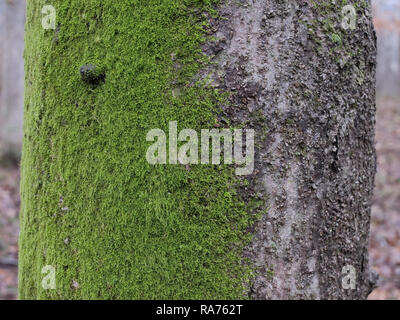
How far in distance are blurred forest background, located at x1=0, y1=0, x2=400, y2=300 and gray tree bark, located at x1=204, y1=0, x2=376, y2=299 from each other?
3.65 feet

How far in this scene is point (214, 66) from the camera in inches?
43.7

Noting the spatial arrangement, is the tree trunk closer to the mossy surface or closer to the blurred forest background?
the mossy surface

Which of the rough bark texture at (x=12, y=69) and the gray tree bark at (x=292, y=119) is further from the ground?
the rough bark texture at (x=12, y=69)

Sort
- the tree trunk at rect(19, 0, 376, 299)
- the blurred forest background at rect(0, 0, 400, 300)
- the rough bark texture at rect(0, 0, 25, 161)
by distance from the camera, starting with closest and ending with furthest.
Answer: the tree trunk at rect(19, 0, 376, 299) < the blurred forest background at rect(0, 0, 400, 300) < the rough bark texture at rect(0, 0, 25, 161)

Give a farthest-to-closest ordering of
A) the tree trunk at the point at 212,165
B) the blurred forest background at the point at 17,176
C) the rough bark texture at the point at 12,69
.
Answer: the rough bark texture at the point at 12,69 → the blurred forest background at the point at 17,176 → the tree trunk at the point at 212,165

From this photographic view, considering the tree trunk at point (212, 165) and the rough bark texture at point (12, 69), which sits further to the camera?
the rough bark texture at point (12, 69)

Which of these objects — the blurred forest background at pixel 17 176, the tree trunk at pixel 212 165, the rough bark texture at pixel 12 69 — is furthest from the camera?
the rough bark texture at pixel 12 69

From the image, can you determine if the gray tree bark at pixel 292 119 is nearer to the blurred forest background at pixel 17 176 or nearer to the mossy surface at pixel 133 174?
the mossy surface at pixel 133 174

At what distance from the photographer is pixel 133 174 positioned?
115cm

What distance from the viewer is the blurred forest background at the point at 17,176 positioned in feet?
14.8

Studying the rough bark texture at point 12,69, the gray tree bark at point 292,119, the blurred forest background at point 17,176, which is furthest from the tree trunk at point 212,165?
the rough bark texture at point 12,69

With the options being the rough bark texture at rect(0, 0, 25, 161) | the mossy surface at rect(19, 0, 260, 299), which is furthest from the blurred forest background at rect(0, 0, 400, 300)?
the mossy surface at rect(19, 0, 260, 299)

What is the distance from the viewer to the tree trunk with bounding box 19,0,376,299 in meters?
1.10

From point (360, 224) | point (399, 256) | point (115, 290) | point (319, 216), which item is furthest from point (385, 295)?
point (115, 290)
